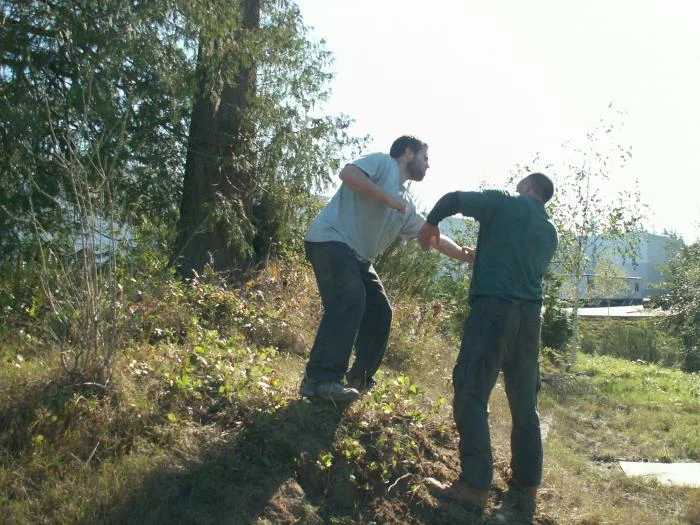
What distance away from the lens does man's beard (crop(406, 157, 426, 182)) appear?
5062 mm

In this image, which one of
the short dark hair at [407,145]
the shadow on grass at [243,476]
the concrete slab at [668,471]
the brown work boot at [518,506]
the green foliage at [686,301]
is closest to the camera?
the shadow on grass at [243,476]

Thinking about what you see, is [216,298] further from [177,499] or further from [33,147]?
[177,499]

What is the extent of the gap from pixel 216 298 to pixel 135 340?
157cm

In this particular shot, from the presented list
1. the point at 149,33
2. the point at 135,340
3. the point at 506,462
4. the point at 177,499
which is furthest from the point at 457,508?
the point at 149,33

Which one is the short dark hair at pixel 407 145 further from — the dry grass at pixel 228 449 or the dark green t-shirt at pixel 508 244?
the dry grass at pixel 228 449

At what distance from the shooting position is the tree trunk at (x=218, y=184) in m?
8.55

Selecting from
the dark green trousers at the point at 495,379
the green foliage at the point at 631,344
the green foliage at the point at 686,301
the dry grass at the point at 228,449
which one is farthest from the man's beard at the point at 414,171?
the green foliage at the point at 686,301

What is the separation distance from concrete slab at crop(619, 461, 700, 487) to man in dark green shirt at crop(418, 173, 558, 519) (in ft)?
6.16

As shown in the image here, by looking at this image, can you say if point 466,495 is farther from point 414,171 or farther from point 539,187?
point 414,171

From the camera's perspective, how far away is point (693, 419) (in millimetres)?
8539

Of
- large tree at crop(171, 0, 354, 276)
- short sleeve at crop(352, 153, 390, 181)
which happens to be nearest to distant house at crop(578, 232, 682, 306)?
large tree at crop(171, 0, 354, 276)

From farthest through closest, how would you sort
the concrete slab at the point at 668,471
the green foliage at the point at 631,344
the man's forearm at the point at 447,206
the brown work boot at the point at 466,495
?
1. the green foliage at the point at 631,344
2. the concrete slab at the point at 668,471
3. the man's forearm at the point at 447,206
4. the brown work boot at the point at 466,495

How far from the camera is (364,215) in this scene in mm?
4930

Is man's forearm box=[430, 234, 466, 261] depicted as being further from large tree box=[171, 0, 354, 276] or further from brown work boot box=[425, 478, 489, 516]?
large tree box=[171, 0, 354, 276]
